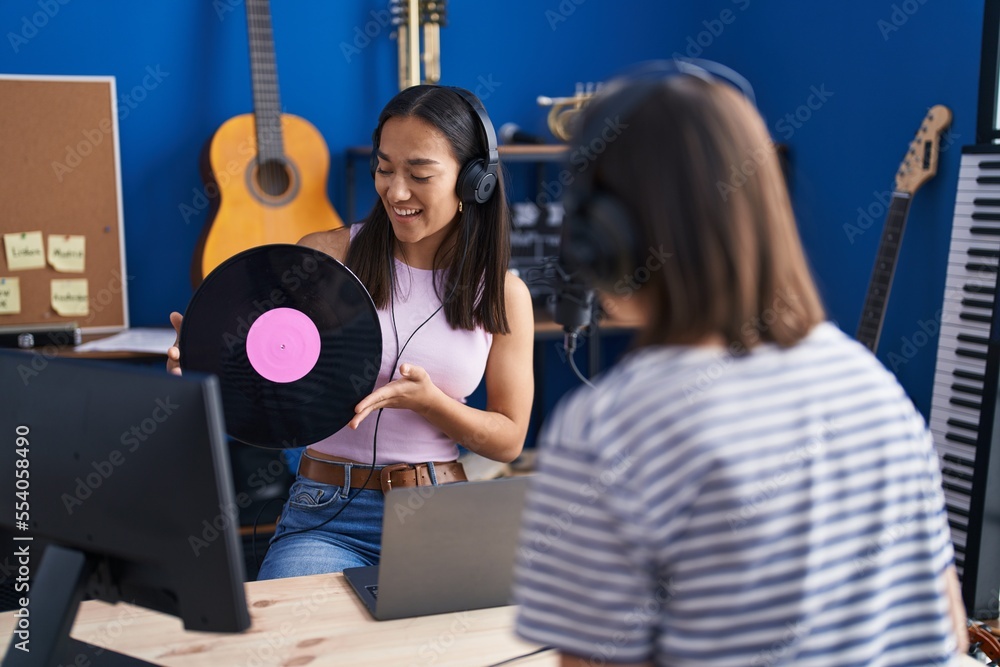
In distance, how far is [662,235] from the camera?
680 millimetres

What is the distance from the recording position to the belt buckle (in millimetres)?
1588

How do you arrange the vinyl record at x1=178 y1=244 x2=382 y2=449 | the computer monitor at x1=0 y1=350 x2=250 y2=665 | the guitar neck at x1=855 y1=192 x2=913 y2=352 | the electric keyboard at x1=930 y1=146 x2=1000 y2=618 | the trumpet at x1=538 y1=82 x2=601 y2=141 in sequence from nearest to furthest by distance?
1. the computer monitor at x1=0 y1=350 x2=250 y2=665
2. the vinyl record at x1=178 y1=244 x2=382 y2=449
3. the electric keyboard at x1=930 y1=146 x2=1000 y2=618
4. the guitar neck at x1=855 y1=192 x2=913 y2=352
5. the trumpet at x1=538 y1=82 x2=601 y2=141

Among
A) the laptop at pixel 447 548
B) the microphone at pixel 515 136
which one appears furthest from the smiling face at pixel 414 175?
the microphone at pixel 515 136

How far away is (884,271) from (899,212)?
6.3 inches

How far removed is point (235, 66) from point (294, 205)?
0.54 m

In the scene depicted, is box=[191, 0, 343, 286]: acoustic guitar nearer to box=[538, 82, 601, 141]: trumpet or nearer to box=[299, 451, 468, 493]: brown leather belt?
box=[538, 82, 601, 141]: trumpet

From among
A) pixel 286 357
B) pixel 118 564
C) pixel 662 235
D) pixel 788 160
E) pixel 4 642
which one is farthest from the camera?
pixel 788 160

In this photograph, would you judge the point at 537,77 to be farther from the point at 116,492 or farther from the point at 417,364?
the point at 116,492

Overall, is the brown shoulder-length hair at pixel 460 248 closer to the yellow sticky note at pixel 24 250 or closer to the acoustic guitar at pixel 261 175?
the acoustic guitar at pixel 261 175

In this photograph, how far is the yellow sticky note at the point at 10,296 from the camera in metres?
2.76

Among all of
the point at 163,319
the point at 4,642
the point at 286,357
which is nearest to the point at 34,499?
the point at 4,642

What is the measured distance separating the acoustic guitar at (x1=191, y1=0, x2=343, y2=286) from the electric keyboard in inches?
65.9

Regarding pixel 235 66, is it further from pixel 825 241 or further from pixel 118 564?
pixel 118 564

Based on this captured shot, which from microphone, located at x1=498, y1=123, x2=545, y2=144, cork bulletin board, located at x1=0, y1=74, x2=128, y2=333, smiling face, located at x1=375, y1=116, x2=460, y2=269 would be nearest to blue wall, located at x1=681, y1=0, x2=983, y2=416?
microphone, located at x1=498, y1=123, x2=545, y2=144
